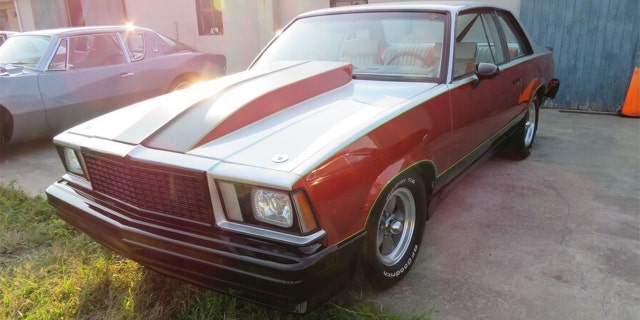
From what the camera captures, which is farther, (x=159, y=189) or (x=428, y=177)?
(x=428, y=177)

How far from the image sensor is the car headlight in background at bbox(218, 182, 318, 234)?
1.89 meters

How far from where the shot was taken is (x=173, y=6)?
440 inches

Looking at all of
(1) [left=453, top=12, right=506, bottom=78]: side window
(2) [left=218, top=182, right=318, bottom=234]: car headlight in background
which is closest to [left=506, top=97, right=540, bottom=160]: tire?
(1) [left=453, top=12, right=506, bottom=78]: side window

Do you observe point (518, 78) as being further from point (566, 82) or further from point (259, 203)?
point (566, 82)

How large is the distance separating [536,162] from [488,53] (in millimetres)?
1549

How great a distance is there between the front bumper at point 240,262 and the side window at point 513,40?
3049 millimetres

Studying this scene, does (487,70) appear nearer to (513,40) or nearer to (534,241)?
(534,241)

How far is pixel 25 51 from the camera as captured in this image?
5879 mm

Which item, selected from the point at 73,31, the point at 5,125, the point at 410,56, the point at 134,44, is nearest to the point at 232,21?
the point at 134,44

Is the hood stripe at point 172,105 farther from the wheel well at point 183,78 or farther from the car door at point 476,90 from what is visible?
the wheel well at point 183,78

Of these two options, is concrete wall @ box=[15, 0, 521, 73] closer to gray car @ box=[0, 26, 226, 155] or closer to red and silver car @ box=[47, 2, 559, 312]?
gray car @ box=[0, 26, 226, 155]

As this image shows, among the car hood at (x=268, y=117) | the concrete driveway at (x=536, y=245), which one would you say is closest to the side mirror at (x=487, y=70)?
the car hood at (x=268, y=117)

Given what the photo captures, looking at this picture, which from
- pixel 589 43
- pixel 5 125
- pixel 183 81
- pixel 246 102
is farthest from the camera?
pixel 183 81

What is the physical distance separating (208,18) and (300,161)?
9923mm
